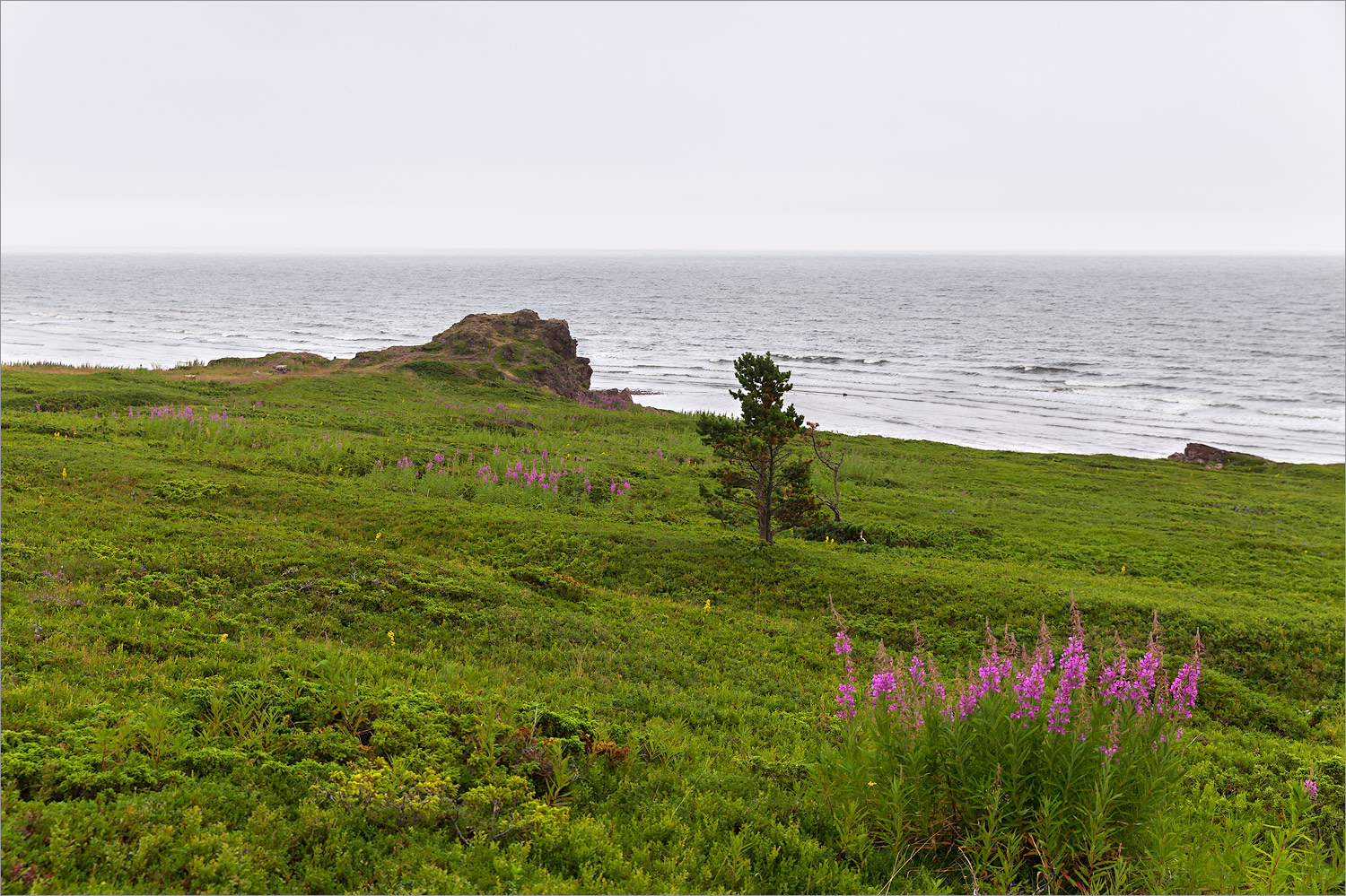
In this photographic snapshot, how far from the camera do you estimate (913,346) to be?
90.1 m

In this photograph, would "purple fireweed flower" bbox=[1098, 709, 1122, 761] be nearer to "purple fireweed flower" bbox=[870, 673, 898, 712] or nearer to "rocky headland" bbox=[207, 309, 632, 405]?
"purple fireweed flower" bbox=[870, 673, 898, 712]

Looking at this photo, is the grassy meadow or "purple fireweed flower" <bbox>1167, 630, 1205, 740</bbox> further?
"purple fireweed flower" <bbox>1167, 630, 1205, 740</bbox>

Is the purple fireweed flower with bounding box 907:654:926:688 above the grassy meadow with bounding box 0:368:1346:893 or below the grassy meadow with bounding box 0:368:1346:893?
above

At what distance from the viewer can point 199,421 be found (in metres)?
25.1

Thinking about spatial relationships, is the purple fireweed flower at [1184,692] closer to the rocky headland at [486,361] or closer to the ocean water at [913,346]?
the rocky headland at [486,361]

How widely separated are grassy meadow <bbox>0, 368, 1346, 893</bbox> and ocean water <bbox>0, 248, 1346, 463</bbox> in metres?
28.5

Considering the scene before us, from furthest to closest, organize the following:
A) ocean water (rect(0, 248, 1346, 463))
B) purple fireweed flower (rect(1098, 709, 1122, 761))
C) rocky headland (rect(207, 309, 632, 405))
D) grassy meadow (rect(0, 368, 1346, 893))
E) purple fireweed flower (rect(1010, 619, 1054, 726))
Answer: ocean water (rect(0, 248, 1346, 463)), rocky headland (rect(207, 309, 632, 405)), purple fireweed flower (rect(1010, 619, 1054, 726)), grassy meadow (rect(0, 368, 1346, 893)), purple fireweed flower (rect(1098, 709, 1122, 761))

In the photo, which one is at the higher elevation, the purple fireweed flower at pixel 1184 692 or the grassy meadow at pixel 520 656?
the purple fireweed flower at pixel 1184 692

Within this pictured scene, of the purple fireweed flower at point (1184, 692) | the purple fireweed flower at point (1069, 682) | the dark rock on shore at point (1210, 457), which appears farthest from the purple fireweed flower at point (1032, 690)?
the dark rock on shore at point (1210, 457)

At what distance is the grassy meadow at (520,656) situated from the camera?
5.65 metres

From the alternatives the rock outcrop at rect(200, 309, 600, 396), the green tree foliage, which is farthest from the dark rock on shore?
the green tree foliage

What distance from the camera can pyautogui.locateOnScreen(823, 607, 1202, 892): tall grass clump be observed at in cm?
554

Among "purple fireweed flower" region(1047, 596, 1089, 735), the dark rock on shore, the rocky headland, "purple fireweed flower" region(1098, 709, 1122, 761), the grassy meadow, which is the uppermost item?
the rocky headland

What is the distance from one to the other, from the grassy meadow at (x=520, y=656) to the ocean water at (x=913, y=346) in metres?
28.5
